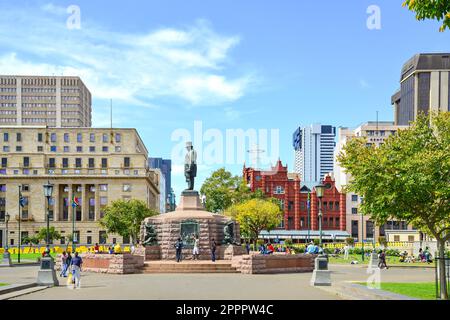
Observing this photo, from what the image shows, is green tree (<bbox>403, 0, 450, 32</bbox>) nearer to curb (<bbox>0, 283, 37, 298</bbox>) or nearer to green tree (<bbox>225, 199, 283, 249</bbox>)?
curb (<bbox>0, 283, 37, 298</bbox>)

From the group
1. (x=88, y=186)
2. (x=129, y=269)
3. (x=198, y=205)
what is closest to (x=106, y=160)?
(x=88, y=186)

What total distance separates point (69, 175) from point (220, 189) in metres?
37.4

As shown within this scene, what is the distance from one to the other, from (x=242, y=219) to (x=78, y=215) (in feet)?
145

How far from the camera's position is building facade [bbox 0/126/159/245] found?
118 meters

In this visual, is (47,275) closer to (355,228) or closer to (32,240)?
(32,240)

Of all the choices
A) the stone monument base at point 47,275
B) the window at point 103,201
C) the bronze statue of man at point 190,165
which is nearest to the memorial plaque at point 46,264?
the stone monument base at point 47,275

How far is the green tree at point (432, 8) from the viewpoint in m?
14.0

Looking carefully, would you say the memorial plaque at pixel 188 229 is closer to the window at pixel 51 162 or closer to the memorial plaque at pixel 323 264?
the memorial plaque at pixel 323 264

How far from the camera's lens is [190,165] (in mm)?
48562

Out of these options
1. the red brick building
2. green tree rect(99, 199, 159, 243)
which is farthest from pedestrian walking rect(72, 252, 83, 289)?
the red brick building

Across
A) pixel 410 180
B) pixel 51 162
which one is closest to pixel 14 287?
pixel 410 180

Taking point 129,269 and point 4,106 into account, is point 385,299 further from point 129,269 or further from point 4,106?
point 4,106

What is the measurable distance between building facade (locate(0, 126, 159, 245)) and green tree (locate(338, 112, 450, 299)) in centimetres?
9156

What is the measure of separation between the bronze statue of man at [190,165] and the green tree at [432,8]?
115 ft
